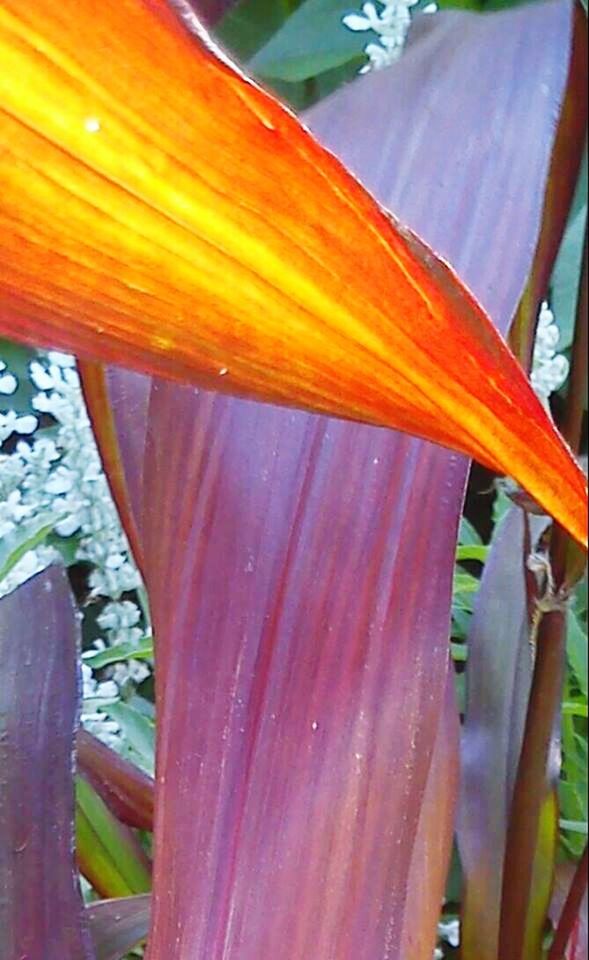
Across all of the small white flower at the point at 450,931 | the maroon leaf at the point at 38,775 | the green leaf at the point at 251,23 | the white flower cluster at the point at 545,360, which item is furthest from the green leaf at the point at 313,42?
the small white flower at the point at 450,931

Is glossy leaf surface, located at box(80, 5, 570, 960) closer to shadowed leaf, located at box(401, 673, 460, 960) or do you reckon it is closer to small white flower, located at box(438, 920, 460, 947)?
shadowed leaf, located at box(401, 673, 460, 960)

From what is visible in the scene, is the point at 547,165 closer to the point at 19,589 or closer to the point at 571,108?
the point at 571,108

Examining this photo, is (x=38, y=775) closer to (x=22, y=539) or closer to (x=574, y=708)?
(x=22, y=539)

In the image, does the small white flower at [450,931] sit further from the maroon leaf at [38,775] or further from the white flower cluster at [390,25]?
the white flower cluster at [390,25]

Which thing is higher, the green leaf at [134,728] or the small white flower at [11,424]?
the small white flower at [11,424]

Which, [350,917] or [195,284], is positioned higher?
[195,284]

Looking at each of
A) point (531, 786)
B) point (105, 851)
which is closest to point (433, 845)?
point (531, 786)

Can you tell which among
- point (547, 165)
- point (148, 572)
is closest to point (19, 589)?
point (148, 572)
